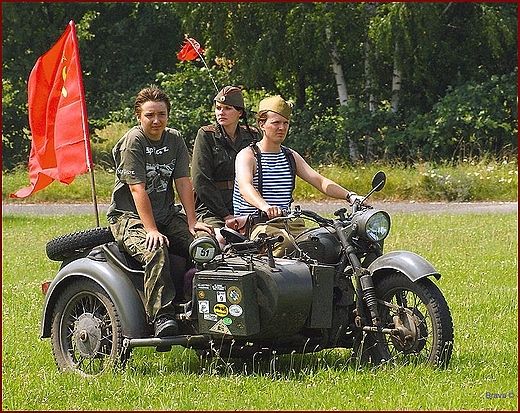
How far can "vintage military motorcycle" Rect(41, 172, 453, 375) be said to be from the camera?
500cm

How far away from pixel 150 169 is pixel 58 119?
9.78 feet

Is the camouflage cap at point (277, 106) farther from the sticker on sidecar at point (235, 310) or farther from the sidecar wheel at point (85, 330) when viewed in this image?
the sidecar wheel at point (85, 330)

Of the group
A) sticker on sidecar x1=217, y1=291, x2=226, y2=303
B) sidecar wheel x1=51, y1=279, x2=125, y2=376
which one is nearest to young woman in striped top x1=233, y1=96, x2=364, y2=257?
sticker on sidecar x1=217, y1=291, x2=226, y2=303

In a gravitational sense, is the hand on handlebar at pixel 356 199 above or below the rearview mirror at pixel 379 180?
below

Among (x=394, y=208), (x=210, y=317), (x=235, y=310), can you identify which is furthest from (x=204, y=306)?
(x=394, y=208)

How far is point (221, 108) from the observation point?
6.59m

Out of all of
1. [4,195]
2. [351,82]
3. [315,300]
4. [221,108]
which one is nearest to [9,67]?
[4,195]

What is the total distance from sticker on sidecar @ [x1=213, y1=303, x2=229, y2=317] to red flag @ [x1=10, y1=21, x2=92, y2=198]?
308 cm

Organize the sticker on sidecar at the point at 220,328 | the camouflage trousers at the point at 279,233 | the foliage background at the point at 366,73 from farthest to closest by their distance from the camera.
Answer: the foliage background at the point at 366,73
the camouflage trousers at the point at 279,233
the sticker on sidecar at the point at 220,328

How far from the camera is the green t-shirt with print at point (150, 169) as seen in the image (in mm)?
5520

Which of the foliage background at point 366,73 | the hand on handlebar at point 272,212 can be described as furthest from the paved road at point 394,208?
the hand on handlebar at point 272,212

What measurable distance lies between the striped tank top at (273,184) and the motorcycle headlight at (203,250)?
0.73m

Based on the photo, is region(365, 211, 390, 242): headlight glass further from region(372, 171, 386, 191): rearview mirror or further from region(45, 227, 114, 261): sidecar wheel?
region(45, 227, 114, 261): sidecar wheel

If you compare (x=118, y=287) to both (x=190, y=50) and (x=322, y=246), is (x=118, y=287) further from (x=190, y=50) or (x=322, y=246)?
(x=190, y=50)
